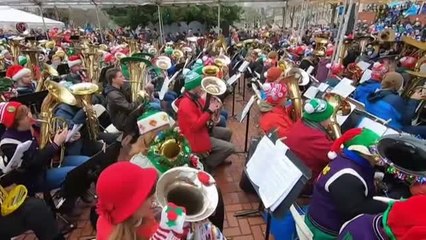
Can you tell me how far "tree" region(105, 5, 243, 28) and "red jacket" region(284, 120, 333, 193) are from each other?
81.2 feet

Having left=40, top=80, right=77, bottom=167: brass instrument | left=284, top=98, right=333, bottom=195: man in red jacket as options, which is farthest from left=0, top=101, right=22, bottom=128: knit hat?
left=284, top=98, right=333, bottom=195: man in red jacket

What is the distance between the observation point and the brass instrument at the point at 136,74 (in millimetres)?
5374

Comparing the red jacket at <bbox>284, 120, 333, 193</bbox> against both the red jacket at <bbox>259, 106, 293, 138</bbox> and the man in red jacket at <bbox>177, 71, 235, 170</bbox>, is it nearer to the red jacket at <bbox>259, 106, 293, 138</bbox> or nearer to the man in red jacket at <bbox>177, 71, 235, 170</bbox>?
the red jacket at <bbox>259, 106, 293, 138</bbox>

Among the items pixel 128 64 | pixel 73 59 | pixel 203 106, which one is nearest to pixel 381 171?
pixel 203 106

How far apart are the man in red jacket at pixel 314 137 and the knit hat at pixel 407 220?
176 cm

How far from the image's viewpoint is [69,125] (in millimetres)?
3973

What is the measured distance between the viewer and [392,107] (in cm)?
466

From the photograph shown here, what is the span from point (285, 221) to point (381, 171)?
1169 millimetres

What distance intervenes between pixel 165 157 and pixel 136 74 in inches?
132

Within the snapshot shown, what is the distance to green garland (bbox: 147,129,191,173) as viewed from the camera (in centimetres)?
268

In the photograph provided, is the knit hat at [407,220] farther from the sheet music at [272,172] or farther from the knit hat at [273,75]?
the knit hat at [273,75]

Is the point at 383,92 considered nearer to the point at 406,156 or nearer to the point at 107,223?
the point at 406,156

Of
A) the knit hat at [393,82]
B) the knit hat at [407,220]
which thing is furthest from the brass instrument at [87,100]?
the knit hat at [393,82]

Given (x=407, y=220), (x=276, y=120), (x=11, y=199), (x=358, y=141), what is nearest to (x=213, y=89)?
(x=276, y=120)
